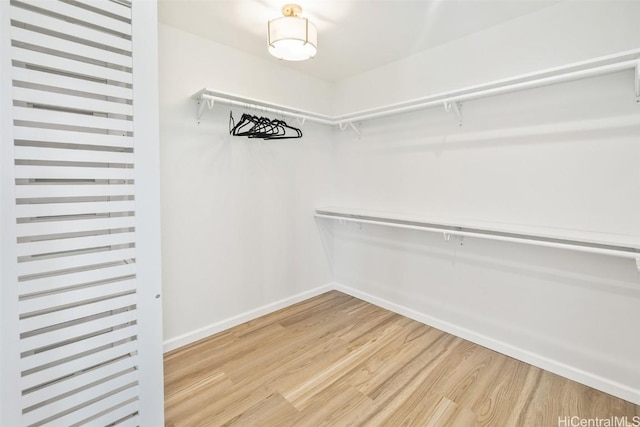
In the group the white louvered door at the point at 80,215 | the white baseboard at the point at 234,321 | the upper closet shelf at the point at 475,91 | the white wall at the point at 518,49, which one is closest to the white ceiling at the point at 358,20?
the white wall at the point at 518,49

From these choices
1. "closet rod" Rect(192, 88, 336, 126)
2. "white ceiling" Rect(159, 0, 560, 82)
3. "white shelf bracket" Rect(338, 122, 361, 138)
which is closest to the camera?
"white ceiling" Rect(159, 0, 560, 82)

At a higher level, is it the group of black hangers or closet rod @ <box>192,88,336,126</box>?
closet rod @ <box>192,88,336,126</box>

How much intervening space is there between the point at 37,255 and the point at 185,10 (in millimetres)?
1704

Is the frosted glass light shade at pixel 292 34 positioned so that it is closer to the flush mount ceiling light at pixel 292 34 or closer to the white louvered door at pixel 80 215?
the flush mount ceiling light at pixel 292 34

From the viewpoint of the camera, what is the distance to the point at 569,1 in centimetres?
186

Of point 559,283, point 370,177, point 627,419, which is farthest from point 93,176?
point 627,419

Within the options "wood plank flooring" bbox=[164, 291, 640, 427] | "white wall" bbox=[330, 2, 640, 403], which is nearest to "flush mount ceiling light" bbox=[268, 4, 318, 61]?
"white wall" bbox=[330, 2, 640, 403]

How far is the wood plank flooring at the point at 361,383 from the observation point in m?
1.67

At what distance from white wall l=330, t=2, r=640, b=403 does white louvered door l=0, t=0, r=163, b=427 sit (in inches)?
81.6

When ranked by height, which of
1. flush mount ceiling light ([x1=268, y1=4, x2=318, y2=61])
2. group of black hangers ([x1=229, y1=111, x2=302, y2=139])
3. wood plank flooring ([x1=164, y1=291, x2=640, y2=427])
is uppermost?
flush mount ceiling light ([x1=268, y1=4, x2=318, y2=61])

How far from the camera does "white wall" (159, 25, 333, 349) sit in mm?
2256

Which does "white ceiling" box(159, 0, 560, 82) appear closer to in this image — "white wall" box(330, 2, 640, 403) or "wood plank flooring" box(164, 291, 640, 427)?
"white wall" box(330, 2, 640, 403)

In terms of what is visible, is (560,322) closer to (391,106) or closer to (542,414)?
(542,414)

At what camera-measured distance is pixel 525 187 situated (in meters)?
2.09
